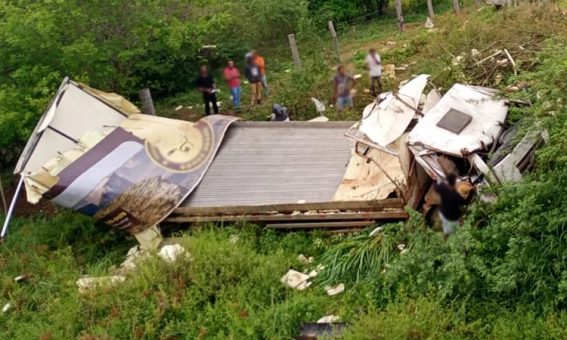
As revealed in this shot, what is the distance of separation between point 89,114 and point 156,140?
4.56 ft

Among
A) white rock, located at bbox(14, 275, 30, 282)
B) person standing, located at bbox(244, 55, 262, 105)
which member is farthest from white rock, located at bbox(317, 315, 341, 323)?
person standing, located at bbox(244, 55, 262, 105)

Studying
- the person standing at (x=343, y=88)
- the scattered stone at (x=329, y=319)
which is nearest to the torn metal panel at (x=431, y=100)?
the person standing at (x=343, y=88)

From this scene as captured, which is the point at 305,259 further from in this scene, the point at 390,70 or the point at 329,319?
the point at 390,70

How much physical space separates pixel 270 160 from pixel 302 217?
126 centimetres

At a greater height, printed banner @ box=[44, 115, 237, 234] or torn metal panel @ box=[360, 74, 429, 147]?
torn metal panel @ box=[360, 74, 429, 147]

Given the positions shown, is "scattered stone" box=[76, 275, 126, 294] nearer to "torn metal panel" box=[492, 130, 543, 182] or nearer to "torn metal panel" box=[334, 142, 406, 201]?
"torn metal panel" box=[334, 142, 406, 201]

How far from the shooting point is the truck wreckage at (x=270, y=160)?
6992 mm

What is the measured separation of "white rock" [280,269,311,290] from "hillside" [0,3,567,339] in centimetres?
8

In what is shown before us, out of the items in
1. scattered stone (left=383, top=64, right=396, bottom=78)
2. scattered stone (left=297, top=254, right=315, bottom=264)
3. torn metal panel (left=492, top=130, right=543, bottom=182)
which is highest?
torn metal panel (left=492, top=130, right=543, bottom=182)

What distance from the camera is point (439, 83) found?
891cm

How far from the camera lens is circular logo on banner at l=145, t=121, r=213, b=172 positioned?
28.0 ft

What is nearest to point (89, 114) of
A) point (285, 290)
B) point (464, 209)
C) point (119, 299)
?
point (119, 299)

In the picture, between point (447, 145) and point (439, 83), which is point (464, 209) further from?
point (439, 83)

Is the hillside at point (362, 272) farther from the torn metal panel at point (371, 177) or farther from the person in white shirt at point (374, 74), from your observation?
the person in white shirt at point (374, 74)
